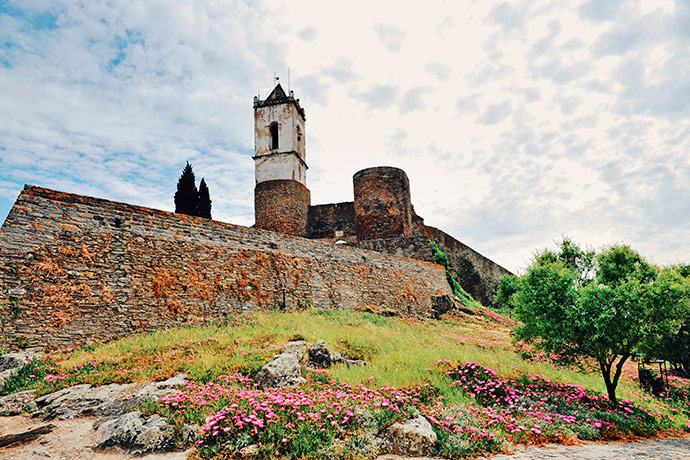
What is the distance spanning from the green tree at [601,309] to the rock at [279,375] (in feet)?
18.7

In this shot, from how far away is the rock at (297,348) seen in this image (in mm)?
7952

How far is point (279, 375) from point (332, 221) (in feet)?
73.4

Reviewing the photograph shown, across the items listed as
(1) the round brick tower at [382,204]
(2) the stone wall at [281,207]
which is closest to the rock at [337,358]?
(1) the round brick tower at [382,204]

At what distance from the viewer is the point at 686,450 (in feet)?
20.3

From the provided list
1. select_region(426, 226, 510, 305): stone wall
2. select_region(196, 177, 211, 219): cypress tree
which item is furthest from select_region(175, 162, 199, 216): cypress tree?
select_region(426, 226, 510, 305): stone wall

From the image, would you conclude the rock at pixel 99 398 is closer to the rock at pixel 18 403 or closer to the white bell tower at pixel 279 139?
the rock at pixel 18 403

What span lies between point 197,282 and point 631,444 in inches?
418

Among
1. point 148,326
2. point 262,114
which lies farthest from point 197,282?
point 262,114

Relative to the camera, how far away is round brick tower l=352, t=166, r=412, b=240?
2500cm

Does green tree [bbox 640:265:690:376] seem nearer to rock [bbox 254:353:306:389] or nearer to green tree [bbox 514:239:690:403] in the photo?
green tree [bbox 514:239:690:403]

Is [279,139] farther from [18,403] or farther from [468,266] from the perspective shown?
[18,403]

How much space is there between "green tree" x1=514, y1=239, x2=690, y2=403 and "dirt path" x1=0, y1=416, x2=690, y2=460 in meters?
2.29

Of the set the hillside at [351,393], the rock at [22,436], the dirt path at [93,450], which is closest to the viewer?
the dirt path at [93,450]

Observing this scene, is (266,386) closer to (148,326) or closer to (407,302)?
(148,326)
